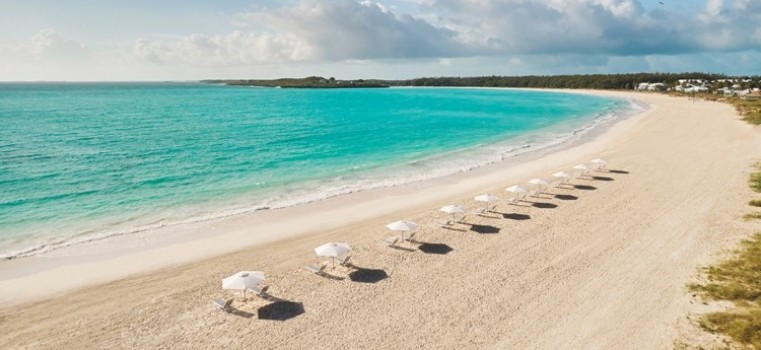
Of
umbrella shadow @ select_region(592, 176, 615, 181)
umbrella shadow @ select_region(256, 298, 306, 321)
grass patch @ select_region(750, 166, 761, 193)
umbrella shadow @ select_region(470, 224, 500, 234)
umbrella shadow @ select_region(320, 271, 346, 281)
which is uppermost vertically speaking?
grass patch @ select_region(750, 166, 761, 193)

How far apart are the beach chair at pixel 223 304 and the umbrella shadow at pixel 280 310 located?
3.32ft

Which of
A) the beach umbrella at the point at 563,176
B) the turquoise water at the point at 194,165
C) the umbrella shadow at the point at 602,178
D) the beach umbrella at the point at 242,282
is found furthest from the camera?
the umbrella shadow at the point at 602,178

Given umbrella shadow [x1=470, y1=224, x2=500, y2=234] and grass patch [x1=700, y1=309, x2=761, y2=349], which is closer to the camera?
grass patch [x1=700, y1=309, x2=761, y2=349]

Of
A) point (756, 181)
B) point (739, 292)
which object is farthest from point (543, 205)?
point (756, 181)

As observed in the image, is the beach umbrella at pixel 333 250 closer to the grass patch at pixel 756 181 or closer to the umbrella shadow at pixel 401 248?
the umbrella shadow at pixel 401 248

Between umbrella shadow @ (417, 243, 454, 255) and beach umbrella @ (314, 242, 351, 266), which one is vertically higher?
beach umbrella @ (314, 242, 351, 266)

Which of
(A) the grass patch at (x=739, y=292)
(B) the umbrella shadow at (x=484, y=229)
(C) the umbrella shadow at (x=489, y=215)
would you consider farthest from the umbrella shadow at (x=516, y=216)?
(A) the grass patch at (x=739, y=292)

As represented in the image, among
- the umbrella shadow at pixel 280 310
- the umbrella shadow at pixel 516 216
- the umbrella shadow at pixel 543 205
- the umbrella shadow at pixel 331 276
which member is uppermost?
the umbrella shadow at pixel 543 205

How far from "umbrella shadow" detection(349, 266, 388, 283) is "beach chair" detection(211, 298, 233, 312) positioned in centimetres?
416

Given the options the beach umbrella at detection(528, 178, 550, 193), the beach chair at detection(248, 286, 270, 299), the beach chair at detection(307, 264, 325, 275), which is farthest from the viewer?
the beach umbrella at detection(528, 178, 550, 193)

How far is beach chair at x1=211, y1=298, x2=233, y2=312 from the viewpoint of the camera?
13.5 m

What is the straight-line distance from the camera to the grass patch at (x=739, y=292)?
37.7 feet

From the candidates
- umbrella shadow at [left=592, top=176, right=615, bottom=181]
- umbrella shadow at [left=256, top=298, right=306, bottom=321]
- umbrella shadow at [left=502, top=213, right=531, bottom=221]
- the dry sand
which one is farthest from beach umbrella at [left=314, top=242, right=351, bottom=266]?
umbrella shadow at [left=592, top=176, right=615, bottom=181]

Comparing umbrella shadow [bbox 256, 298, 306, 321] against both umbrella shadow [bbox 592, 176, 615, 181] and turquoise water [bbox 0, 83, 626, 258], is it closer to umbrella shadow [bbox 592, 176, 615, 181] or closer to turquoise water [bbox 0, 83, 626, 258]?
turquoise water [bbox 0, 83, 626, 258]
